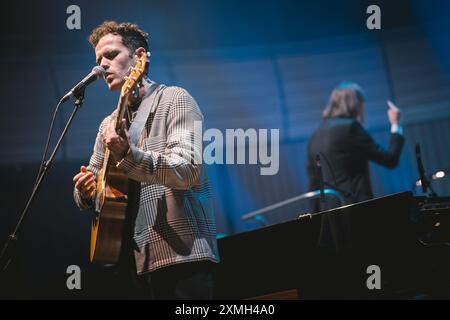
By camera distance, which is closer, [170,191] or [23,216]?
[170,191]

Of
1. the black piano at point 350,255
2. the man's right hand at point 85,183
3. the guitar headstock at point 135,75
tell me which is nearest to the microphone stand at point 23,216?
the man's right hand at point 85,183

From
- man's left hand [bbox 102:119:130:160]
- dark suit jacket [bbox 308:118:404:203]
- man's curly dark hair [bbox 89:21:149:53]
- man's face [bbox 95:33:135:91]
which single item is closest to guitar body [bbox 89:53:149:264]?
man's left hand [bbox 102:119:130:160]

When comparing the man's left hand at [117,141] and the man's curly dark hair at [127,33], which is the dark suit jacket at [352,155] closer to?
the man's curly dark hair at [127,33]

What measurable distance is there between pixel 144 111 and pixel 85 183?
1.38 feet

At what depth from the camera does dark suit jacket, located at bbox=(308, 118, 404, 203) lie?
3.80 m

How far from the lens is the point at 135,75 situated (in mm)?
2098

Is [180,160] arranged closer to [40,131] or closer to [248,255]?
[248,255]

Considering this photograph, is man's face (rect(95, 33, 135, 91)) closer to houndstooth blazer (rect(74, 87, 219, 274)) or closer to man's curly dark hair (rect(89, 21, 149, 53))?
man's curly dark hair (rect(89, 21, 149, 53))

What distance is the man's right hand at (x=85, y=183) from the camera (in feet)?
7.22

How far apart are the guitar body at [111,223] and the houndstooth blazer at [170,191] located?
5 centimetres

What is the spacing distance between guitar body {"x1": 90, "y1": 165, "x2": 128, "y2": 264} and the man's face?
0.50 meters

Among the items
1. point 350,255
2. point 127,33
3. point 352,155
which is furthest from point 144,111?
point 352,155

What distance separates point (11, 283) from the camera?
369 centimetres

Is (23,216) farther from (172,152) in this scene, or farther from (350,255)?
(350,255)
